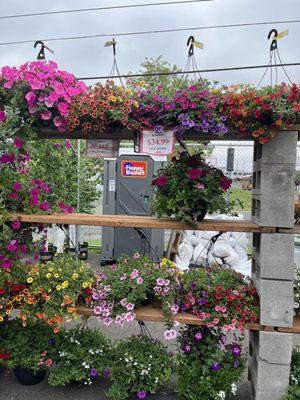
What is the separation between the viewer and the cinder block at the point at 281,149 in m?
2.47

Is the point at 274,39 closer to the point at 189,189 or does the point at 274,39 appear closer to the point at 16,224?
the point at 189,189

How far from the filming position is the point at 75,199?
7.07 meters

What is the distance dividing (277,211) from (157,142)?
3.06ft

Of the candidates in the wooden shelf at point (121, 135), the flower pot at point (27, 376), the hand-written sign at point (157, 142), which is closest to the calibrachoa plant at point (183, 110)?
the hand-written sign at point (157, 142)

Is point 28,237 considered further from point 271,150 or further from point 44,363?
point 271,150

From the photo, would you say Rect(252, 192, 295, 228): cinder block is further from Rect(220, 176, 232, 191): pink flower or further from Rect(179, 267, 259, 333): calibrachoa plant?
Rect(179, 267, 259, 333): calibrachoa plant

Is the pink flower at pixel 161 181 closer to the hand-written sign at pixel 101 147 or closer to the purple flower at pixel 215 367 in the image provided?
the hand-written sign at pixel 101 147

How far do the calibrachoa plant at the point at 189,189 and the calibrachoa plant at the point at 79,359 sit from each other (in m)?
1.20

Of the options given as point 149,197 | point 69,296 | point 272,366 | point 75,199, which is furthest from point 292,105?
point 75,199

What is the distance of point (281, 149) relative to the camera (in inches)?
98.2

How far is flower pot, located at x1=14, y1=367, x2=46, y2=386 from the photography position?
118 inches

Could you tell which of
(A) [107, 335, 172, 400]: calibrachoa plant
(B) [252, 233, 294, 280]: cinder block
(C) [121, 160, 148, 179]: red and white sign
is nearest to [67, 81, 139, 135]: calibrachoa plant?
(B) [252, 233, 294, 280]: cinder block

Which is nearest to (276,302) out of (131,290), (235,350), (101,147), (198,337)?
(235,350)

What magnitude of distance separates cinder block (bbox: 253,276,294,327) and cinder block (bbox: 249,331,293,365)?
78 millimetres
